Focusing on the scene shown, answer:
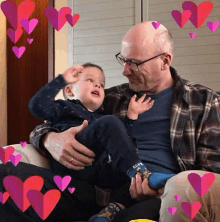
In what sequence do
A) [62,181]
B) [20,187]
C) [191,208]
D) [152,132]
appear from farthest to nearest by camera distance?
Answer: [152,132] → [62,181] → [20,187] → [191,208]

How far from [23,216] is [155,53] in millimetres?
903

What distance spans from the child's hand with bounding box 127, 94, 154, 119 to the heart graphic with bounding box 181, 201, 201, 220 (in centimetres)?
56

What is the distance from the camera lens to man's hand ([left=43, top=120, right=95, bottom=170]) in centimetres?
151

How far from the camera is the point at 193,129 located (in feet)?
5.59

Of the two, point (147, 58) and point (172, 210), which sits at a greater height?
point (147, 58)

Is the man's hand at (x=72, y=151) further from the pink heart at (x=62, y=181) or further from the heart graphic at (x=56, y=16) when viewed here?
the heart graphic at (x=56, y=16)

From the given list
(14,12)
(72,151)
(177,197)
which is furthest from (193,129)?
(14,12)

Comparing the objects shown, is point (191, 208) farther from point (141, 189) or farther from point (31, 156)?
point (31, 156)

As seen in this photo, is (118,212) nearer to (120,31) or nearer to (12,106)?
(120,31)

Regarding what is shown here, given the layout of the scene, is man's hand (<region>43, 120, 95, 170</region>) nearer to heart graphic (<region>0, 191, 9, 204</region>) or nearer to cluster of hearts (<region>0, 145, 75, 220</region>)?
cluster of hearts (<region>0, 145, 75, 220</region>)

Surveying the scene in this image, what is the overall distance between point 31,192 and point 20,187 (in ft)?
0.56

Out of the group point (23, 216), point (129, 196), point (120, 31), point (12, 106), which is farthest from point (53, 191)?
point (12, 106)

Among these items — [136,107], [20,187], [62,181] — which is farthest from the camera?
[136,107]

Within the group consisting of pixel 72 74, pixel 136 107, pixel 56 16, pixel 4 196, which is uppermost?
pixel 56 16
